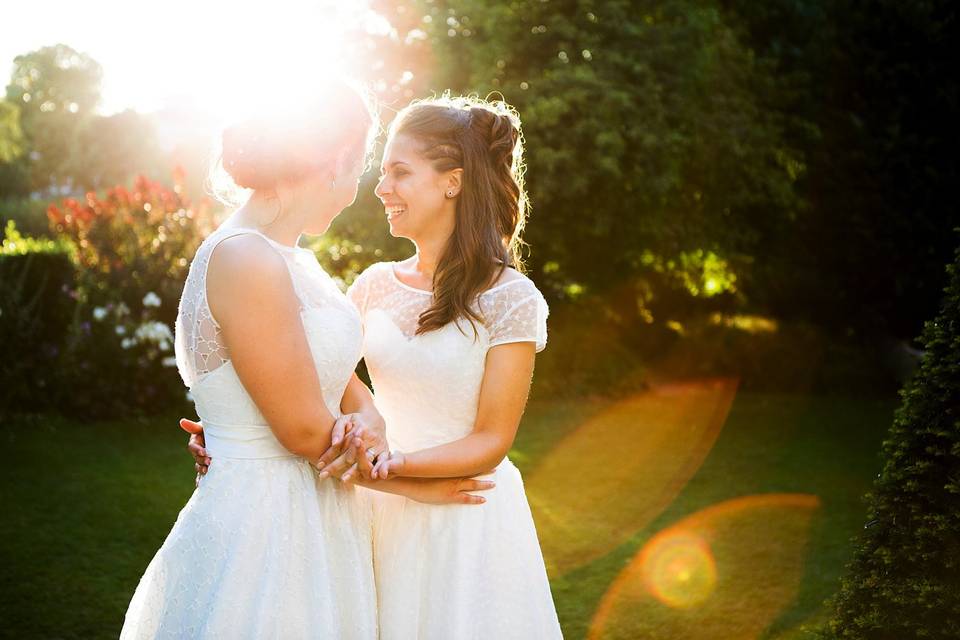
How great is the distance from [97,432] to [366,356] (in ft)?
22.8

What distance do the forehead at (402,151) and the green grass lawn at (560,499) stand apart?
3523mm

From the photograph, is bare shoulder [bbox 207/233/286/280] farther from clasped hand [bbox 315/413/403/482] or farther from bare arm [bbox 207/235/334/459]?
clasped hand [bbox 315/413/403/482]

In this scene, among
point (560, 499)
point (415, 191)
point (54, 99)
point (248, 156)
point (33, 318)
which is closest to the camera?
point (248, 156)

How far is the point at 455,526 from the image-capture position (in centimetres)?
292

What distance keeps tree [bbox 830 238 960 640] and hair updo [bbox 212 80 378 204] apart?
8.40 ft

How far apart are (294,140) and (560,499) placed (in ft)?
20.7

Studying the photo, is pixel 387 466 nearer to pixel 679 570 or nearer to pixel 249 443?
pixel 249 443

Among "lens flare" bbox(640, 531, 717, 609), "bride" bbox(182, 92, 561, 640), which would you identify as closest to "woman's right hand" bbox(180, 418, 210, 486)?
"bride" bbox(182, 92, 561, 640)

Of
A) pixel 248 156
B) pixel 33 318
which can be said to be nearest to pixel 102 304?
pixel 33 318

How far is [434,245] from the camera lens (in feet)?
10.4

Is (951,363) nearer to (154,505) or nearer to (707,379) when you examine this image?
(154,505)

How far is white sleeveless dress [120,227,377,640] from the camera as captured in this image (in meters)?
2.46

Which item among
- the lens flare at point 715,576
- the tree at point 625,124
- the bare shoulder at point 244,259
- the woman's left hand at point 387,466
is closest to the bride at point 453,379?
the woman's left hand at point 387,466

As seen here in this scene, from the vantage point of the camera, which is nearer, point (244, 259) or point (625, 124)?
point (244, 259)
